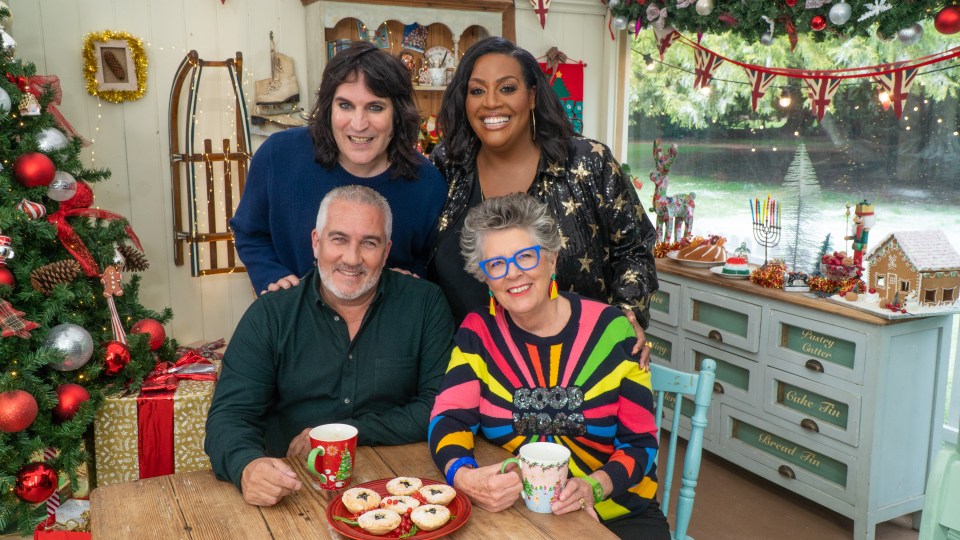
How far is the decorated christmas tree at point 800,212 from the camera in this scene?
3656 millimetres

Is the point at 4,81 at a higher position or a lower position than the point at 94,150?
higher

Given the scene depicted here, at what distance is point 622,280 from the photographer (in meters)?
2.14

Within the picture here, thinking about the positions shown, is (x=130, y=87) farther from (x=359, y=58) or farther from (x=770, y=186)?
(x=770, y=186)

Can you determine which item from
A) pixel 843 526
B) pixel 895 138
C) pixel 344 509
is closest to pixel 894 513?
Result: pixel 843 526

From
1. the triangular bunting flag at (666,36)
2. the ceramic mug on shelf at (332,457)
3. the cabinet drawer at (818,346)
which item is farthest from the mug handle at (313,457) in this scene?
the triangular bunting flag at (666,36)

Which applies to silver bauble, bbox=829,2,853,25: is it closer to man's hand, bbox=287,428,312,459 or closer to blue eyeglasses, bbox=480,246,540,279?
blue eyeglasses, bbox=480,246,540,279

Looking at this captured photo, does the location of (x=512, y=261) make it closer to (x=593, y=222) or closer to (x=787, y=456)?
(x=593, y=222)

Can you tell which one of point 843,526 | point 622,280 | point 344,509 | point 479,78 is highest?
point 479,78

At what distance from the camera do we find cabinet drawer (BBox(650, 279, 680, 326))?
3717 mm

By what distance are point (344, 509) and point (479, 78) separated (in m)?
1.17

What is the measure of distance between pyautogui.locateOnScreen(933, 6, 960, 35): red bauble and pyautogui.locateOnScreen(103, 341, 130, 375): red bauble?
2.99m

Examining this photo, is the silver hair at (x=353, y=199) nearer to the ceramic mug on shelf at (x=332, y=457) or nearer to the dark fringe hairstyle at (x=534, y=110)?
the dark fringe hairstyle at (x=534, y=110)

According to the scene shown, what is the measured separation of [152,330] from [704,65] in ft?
9.06

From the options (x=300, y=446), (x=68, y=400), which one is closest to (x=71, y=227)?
(x=68, y=400)
